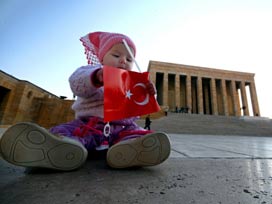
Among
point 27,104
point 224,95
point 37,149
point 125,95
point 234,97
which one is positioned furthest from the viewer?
point 234,97

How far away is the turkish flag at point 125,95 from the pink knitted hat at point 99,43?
346 mm

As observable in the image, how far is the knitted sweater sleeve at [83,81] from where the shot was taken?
80 cm

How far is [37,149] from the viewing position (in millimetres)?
573

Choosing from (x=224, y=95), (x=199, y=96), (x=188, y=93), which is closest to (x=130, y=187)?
(x=188, y=93)

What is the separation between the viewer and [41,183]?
0.48 metres

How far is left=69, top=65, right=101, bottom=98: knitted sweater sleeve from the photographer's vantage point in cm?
80

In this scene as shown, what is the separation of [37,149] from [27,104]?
10896mm

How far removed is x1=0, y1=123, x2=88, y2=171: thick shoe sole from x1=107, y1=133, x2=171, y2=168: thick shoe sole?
13 cm

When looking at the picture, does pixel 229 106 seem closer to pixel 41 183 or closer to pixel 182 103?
pixel 182 103

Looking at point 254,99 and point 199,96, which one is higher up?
point 254,99

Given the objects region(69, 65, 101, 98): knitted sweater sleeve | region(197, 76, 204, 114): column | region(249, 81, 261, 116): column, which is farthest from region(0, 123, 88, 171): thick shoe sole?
region(249, 81, 261, 116): column

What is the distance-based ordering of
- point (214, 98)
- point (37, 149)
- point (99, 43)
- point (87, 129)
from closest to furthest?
point (37, 149) < point (87, 129) < point (99, 43) < point (214, 98)

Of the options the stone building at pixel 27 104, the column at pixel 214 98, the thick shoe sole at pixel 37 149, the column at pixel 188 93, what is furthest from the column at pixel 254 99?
the thick shoe sole at pixel 37 149

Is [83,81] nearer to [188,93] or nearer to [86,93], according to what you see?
[86,93]
